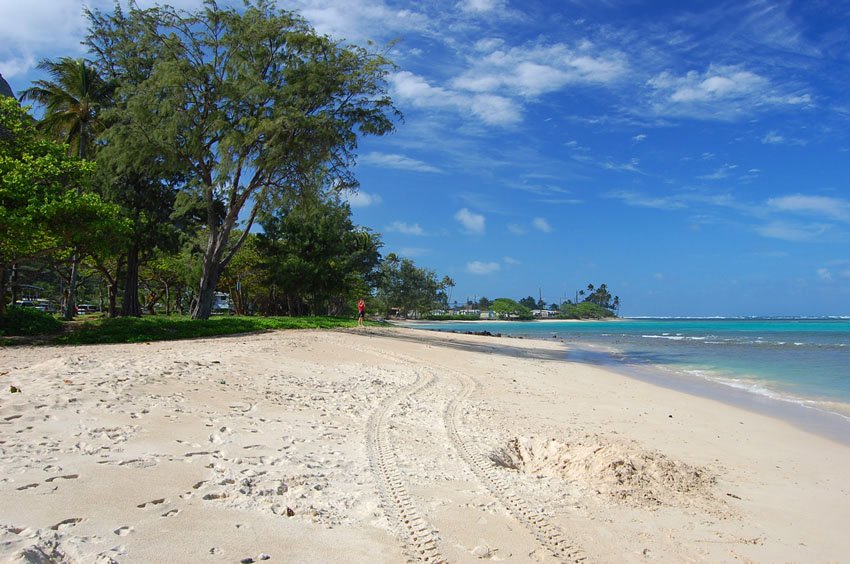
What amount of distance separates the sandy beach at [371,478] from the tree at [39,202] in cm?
871

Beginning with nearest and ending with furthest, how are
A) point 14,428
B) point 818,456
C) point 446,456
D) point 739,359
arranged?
point 14,428 → point 446,456 → point 818,456 → point 739,359

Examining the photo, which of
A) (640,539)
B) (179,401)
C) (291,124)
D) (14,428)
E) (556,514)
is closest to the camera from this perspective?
(640,539)

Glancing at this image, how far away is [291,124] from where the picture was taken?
20.6 m

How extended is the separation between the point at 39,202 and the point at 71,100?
1241cm

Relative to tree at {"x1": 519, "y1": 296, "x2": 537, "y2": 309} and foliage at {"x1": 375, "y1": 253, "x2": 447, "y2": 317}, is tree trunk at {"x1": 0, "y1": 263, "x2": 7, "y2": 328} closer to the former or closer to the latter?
foliage at {"x1": 375, "y1": 253, "x2": 447, "y2": 317}

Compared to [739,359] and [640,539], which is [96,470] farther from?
[739,359]

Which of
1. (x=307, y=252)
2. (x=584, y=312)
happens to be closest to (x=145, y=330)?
(x=307, y=252)

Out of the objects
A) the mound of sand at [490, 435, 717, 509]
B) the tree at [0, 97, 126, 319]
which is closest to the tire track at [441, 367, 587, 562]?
the mound of sand at [490, 435, 717, 509]

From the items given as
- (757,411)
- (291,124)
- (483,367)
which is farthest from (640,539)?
(291,124)

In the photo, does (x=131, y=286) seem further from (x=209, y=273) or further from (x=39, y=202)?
(x=39, y=202)

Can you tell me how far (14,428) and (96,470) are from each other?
147cm

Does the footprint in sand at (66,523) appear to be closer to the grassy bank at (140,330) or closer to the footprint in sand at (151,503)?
the footprint in sand at (151,503)

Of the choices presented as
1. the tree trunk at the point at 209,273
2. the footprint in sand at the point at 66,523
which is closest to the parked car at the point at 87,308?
the tree trunk at the point at 209,273

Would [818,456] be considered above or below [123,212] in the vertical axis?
below
